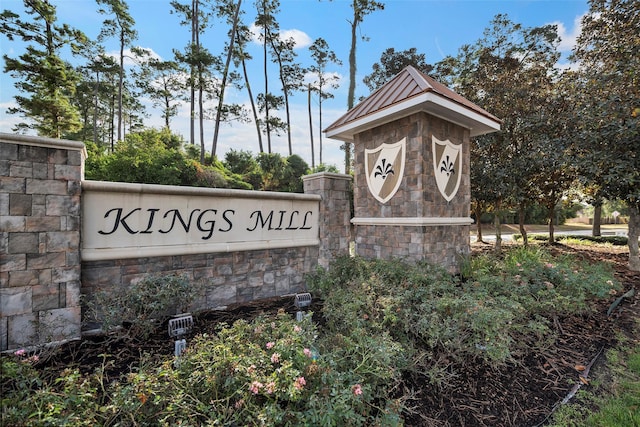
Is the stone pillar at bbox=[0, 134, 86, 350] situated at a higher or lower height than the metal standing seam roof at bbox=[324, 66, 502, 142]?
lower

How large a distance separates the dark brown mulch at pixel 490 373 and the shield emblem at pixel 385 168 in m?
2.74

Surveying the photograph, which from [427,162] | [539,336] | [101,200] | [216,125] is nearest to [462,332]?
[539,336]

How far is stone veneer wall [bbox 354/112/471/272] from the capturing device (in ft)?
14.2

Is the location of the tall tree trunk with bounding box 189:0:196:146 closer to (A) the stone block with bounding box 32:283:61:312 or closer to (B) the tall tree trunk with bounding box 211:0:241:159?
Answer: (B) the tall tree trunk with bounding box 211:0:241:159

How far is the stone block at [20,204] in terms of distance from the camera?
8.07 ft

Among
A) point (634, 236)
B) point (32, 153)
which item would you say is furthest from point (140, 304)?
point (634, 236)

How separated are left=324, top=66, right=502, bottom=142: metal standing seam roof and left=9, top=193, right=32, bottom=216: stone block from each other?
4.28 meters

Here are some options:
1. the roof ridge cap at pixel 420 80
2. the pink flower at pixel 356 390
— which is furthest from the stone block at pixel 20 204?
the roof ridge cap at pixel 420 80

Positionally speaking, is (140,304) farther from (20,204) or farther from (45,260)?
(20,204)

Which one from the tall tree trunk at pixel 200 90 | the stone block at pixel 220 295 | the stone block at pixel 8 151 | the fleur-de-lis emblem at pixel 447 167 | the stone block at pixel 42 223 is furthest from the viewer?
the tall tree trunk at pixel 200 90

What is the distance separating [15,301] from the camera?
248 centimetres

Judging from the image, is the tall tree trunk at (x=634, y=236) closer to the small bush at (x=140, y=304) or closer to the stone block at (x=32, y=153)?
the small bush at (x=140, y=304)

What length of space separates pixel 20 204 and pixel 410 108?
465 centimetres

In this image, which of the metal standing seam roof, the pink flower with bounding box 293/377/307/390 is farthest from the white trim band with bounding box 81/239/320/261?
the pink flower with bounding box 293/377/307/390
